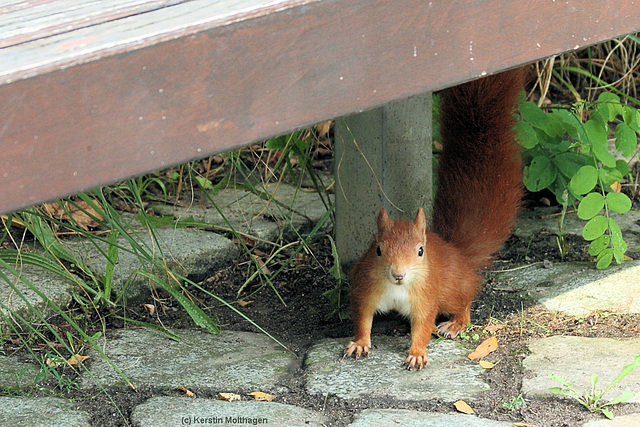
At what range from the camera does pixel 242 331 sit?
2.41 meters

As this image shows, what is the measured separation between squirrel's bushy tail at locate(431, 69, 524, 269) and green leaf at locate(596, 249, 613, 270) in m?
0.29

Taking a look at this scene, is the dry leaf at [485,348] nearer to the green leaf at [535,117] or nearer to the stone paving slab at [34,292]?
the green leaf at [535,117]

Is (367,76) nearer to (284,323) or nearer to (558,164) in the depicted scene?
(284,323)

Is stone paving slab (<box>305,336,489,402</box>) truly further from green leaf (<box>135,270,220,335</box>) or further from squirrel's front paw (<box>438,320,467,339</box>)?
green leaf (<box>135,270,220,335</box>)

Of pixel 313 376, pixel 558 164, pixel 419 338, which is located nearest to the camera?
pixel 313 376

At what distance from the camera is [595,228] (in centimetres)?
249

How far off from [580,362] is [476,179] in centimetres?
73

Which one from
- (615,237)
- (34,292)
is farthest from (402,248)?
(34,292)

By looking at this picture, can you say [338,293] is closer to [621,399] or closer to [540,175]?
[540,175]

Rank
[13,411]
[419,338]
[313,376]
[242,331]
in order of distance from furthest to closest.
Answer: [242,331] < [419,338] < [313,376] < [13,411]

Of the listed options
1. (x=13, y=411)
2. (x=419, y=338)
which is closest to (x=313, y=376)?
(x=419, y=338)

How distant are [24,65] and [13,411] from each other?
4.03 ft

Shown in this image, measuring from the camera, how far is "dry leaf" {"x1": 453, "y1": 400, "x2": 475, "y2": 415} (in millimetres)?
1850

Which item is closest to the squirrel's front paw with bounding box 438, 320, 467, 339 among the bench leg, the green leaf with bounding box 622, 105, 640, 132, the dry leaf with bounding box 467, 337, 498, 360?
the dry leaf with bounding box 467, 337, 498, 360
